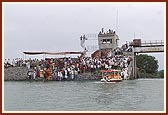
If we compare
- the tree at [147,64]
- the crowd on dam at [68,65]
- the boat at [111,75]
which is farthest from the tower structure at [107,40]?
the tree at [147,64]

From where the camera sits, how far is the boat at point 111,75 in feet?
94.3

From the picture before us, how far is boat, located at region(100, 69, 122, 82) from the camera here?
28756 mm

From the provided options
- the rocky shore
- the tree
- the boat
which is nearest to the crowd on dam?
the rocky shore

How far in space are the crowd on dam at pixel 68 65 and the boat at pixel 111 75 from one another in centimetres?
179

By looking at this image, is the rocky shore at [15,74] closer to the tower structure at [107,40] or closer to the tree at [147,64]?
the tower structure at [107,40]

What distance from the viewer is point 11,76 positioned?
35.6m

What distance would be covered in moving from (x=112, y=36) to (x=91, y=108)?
996 inches

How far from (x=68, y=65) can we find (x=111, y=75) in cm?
553

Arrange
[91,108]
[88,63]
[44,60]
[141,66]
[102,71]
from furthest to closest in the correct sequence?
[141,66] < [44,60] < [88,63] < [102,71] < [91,108]

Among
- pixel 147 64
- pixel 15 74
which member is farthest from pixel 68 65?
pixel 147 64

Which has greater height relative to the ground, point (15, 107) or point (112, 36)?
point (112, 36)

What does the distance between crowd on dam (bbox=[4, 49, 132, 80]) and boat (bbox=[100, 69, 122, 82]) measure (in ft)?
5.86

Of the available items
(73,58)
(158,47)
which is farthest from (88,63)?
(158,47)

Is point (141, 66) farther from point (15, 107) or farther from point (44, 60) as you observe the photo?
point (15, 107)
